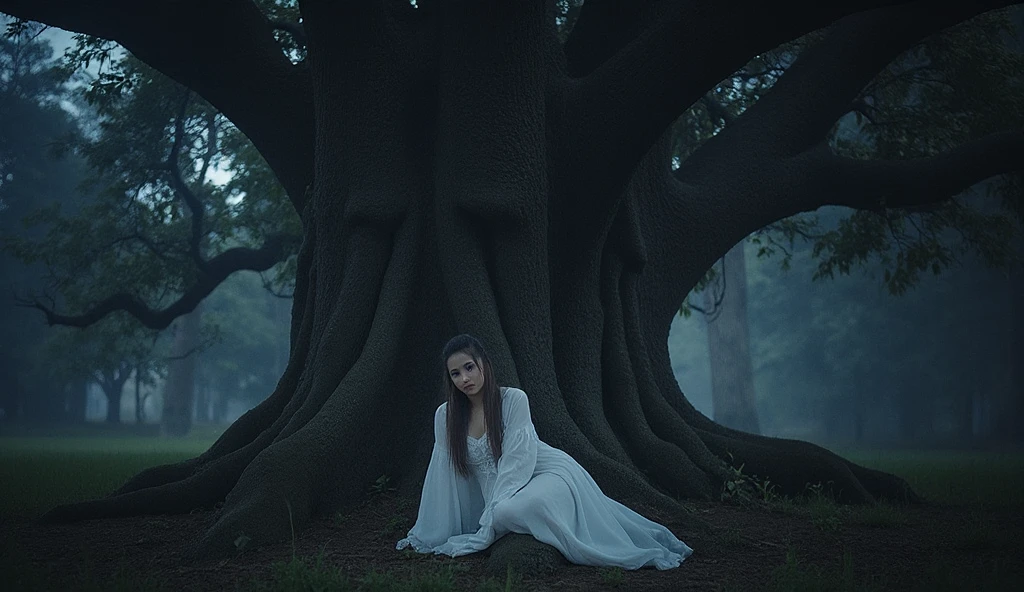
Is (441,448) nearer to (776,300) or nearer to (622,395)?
(622,395)

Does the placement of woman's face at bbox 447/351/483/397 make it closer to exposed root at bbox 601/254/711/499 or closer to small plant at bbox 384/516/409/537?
small plant at bbox 384/516/409/537

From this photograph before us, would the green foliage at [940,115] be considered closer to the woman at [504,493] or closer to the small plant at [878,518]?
the small plant at [878,518]

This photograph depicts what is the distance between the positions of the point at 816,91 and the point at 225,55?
6296mm

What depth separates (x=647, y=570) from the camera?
205 inches

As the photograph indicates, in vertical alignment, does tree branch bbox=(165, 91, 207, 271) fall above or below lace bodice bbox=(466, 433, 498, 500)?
above

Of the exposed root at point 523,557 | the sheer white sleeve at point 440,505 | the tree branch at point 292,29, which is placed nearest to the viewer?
the exposed root at point 523,557

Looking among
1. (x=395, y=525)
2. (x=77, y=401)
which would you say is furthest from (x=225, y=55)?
(x=77, y=401)

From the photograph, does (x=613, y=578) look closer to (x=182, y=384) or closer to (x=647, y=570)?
(x=647, y=570)

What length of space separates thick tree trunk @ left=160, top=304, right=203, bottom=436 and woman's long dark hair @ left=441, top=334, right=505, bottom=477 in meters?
30.5

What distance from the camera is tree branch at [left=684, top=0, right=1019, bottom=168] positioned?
9453 millimetres

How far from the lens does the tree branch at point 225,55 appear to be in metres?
7.47

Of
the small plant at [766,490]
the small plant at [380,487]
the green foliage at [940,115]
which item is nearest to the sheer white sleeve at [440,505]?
the small plant at [380,487]

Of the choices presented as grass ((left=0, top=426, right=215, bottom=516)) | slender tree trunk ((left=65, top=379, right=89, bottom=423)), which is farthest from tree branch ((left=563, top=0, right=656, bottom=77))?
slender tree trunk ((left=65, top=379, right=89, bottom=423))

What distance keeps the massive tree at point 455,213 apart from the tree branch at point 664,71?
17 mm
